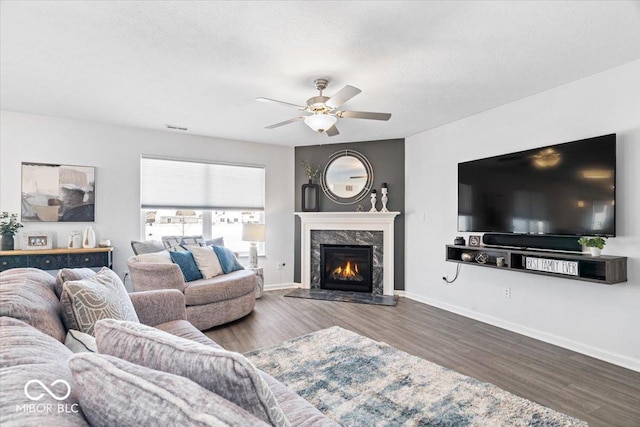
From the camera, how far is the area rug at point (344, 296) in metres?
4.65

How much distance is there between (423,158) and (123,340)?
4.57 metres

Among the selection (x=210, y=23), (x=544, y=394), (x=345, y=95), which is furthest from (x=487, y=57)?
(x=544, y=394)

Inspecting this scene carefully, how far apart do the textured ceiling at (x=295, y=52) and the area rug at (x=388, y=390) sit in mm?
2432

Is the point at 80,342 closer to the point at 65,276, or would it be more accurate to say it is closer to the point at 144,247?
the point at 65,276

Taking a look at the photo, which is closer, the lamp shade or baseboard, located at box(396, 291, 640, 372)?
baseboard, located at box(396, 291, 640, 372)

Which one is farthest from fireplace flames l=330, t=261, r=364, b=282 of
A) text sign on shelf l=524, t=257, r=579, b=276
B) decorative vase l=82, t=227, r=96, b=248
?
decorative vase l=82, t=227, r=96, b=248

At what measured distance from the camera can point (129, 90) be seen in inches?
130

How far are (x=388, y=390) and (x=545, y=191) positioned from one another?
7.65 feet

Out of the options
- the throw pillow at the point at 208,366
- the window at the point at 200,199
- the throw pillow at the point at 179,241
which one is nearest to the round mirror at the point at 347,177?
the window at the point at 200,199

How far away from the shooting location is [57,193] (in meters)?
4.20

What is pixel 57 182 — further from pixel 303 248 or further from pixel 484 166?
pixel 484 166

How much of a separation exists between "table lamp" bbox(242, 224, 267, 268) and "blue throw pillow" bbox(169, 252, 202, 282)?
1127 millimetres

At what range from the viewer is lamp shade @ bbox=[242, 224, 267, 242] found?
5016 millimetres

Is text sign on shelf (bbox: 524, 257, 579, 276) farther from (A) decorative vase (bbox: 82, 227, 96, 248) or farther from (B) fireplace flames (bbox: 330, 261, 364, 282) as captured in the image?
(A) decorative vase (bbox: 82, 227, 96, 248)
